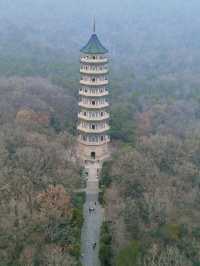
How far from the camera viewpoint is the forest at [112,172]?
1065 inches

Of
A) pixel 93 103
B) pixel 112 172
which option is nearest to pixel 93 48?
pixel 93 103

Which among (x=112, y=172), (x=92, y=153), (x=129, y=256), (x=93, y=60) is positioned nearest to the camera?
(x=129, y=256)

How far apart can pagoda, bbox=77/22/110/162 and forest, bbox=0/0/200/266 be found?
75.1 inches

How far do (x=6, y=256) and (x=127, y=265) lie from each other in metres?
5.91

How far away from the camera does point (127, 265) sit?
85.9 ft

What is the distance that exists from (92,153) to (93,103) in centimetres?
402

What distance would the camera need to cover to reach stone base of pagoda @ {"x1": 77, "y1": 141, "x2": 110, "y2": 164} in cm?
4181

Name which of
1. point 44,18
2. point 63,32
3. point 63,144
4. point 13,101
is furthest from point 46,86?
point 44,18

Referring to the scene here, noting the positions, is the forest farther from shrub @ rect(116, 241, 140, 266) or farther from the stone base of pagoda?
the stone base of pagoda

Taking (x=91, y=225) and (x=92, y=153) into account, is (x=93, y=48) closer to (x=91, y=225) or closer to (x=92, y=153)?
(x=92, y=153)

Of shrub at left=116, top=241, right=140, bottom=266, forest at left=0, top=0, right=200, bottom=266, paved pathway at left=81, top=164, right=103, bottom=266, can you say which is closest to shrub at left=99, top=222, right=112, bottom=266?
forest at left=0, top=0, right=200, bottom=266

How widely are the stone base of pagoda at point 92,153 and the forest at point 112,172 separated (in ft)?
4.57

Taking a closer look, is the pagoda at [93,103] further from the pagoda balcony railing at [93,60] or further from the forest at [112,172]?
the forest at [112,172]

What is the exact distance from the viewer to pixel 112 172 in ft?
112
